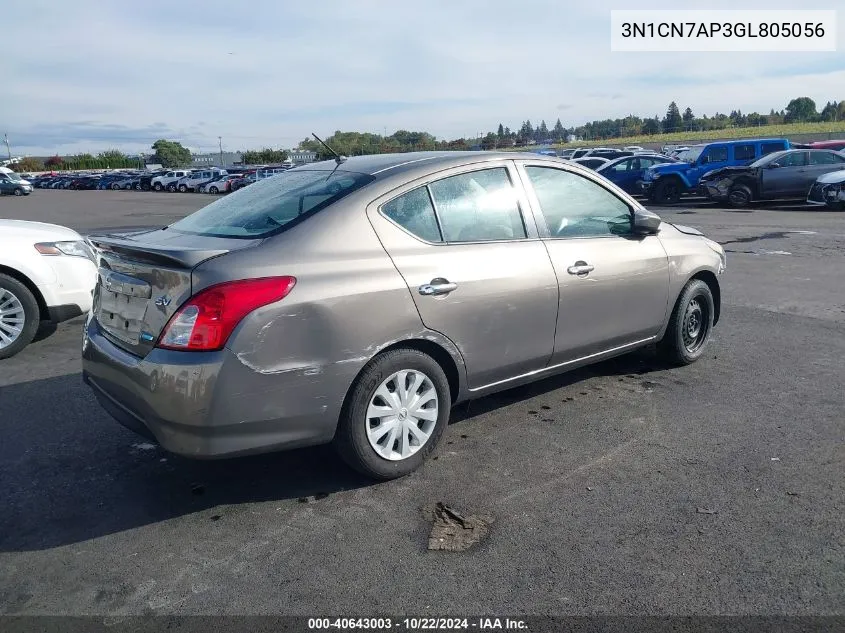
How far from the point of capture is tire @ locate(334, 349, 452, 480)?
11.6 feet

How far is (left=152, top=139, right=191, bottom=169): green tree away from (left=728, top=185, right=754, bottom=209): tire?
112 meters

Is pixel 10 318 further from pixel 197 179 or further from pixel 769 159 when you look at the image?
pixel 197 179

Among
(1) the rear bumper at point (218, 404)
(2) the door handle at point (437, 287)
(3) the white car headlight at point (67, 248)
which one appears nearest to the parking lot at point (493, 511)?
(1) the rear bumper at point (218, 404)

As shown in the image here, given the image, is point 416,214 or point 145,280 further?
point 416,214

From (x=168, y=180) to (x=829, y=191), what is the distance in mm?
45431

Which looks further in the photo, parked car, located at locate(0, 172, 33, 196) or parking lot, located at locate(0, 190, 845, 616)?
parked car, located at locate(0, 172, 33, 196)

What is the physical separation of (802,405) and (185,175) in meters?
52.6

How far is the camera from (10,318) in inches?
248

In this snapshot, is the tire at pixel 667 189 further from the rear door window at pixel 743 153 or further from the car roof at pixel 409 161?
the car roof at pixel 409 161

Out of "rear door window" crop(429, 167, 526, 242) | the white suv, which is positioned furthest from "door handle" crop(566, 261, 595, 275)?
the white suv

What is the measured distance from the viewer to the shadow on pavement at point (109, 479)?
342 centimetres

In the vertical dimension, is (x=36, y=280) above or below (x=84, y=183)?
below

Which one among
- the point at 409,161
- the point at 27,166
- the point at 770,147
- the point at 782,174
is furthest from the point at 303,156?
the point at 27,166

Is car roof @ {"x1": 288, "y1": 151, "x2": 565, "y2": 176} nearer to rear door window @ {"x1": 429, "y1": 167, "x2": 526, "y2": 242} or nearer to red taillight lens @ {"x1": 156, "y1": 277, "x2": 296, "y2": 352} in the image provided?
rear door window @ {"x1": 429, "y1": 167, "x2": 526, "y2": 242}
